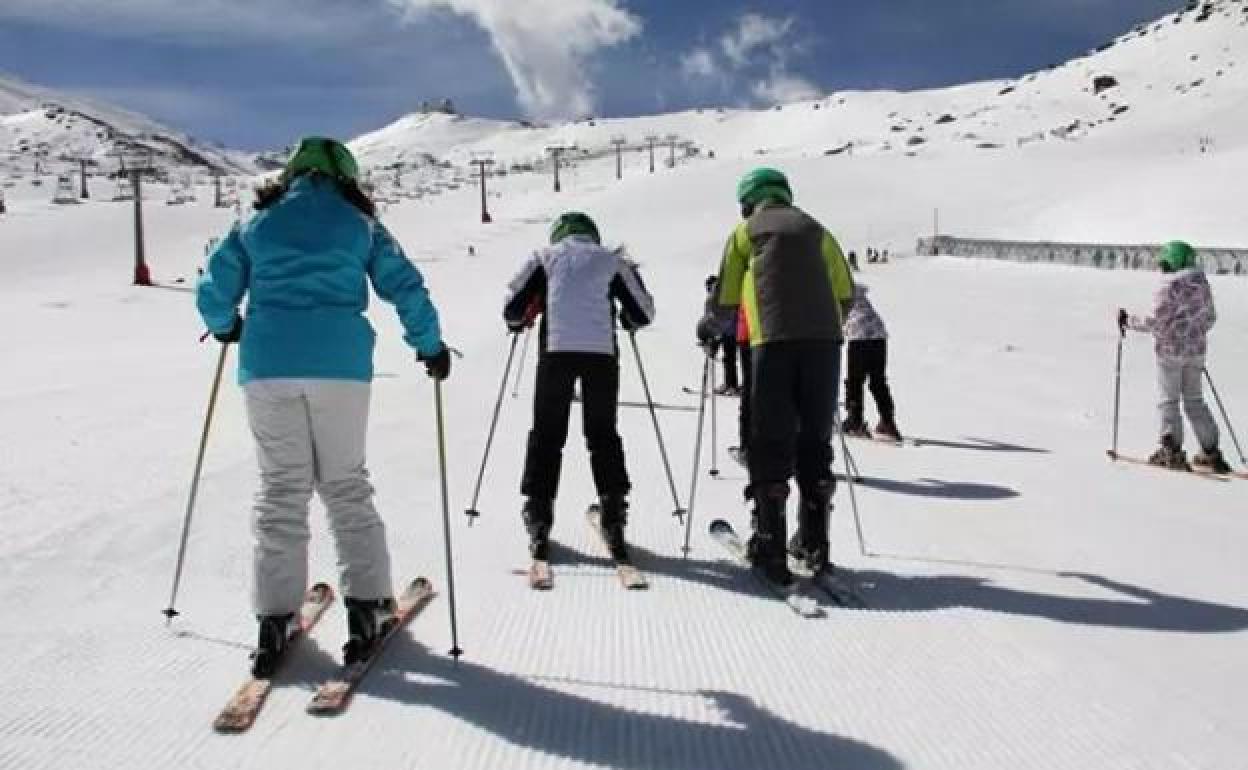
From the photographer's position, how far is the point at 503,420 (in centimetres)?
1091

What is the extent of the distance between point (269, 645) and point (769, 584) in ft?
8.40

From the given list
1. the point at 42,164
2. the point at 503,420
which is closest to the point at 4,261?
the point at 503,420

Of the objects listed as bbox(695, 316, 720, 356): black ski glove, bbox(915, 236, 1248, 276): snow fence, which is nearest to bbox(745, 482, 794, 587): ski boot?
bbox(695, 316, 720, 356): black ski glove

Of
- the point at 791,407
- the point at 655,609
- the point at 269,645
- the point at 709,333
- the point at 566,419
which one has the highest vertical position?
the point at 709,333

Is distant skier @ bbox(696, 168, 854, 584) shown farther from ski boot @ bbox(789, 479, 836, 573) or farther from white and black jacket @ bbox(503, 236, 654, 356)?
white and black jacket @ bbox(503, 236, 654, 356)

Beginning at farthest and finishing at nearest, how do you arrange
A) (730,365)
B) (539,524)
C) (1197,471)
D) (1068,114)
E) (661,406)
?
(1068,114) < (730,365) < (661,406) < (1197,471) < (539,524)

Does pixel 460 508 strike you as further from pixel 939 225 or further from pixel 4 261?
pixel 939 225

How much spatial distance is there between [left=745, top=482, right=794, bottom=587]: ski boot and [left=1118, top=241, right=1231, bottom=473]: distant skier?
4.86 meters

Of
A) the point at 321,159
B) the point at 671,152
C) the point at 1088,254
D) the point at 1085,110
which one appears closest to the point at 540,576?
the point at 321,159

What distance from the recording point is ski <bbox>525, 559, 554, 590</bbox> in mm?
5125

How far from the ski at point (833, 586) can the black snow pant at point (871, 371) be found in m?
4.72

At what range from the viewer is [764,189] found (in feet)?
17.3

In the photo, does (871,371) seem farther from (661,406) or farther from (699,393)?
(699,393)

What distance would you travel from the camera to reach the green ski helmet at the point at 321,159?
151 inches
